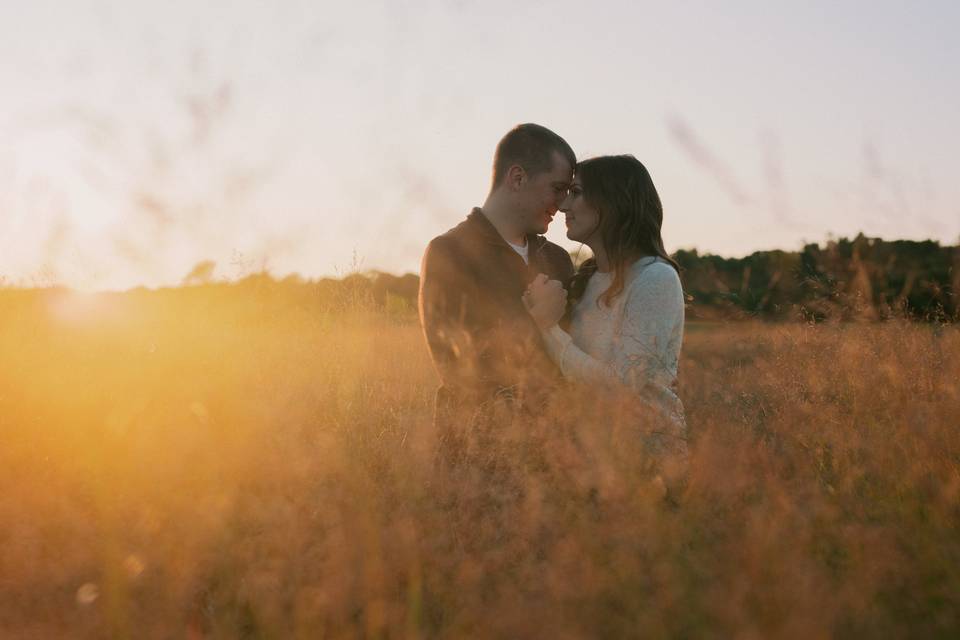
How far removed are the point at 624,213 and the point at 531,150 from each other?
2.66 ft

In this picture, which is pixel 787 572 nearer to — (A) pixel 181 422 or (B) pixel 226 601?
(B) pixel 226 601

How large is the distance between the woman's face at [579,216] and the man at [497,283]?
0.28 m

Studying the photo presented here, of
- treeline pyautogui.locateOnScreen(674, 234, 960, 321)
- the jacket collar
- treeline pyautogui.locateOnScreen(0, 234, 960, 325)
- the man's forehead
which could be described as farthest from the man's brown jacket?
treeline pyautogui.locateOnScreen(0, 234, 960, 325)

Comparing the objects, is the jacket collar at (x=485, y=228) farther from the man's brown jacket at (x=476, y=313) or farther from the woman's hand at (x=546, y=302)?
the woman's hand at (x=546, y=302)

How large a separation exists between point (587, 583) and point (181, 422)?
2991mm

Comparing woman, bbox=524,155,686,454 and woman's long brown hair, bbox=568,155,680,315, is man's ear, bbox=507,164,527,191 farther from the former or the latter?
woman's long brown hair, bbox=568,155,680,315

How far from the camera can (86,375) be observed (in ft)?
17.8

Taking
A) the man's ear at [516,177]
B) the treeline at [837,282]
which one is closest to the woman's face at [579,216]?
the man's ear at [516,177]

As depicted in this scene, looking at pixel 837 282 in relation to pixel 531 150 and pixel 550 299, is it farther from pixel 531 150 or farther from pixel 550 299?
pixel 550 299

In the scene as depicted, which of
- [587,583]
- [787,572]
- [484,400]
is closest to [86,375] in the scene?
[484,400]

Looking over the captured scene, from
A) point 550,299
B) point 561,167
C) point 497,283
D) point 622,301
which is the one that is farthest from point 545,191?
point 622,301

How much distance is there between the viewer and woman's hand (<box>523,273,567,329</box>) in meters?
3.56

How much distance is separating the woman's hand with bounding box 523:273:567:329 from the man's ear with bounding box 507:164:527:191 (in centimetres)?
70

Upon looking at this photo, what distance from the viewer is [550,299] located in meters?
3.57
